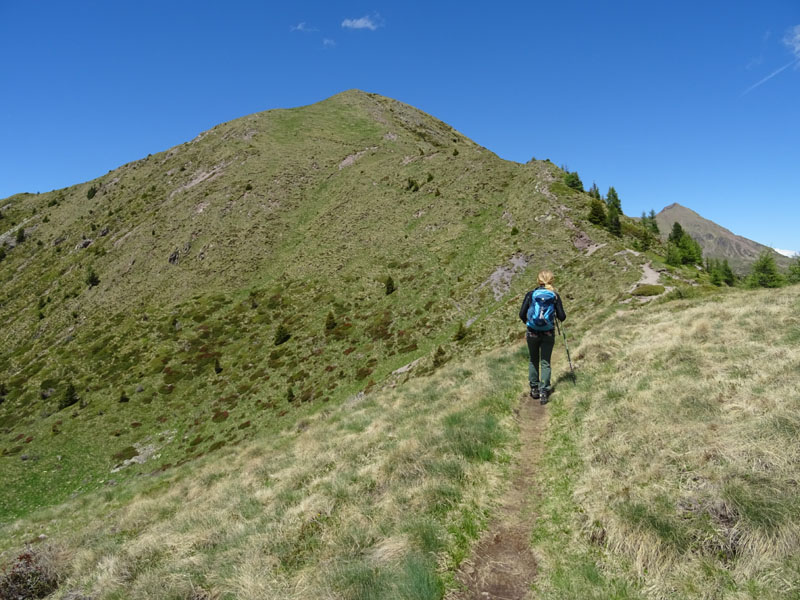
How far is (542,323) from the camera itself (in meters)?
11.7

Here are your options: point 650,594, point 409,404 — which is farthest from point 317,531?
point 409,404

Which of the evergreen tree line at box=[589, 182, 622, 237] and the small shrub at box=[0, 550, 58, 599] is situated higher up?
the evergreen tree line at box=[589, 182, 622, 237]

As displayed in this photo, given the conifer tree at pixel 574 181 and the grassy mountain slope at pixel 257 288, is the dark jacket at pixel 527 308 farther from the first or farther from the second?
the conifer tree at pixel 574 181

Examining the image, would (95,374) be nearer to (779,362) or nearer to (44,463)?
(44,463)

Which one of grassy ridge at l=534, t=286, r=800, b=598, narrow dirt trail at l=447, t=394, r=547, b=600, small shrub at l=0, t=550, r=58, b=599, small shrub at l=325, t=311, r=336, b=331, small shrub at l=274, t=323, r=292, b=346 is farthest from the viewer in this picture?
small shrub at l=274, t=323, r=292, b=346

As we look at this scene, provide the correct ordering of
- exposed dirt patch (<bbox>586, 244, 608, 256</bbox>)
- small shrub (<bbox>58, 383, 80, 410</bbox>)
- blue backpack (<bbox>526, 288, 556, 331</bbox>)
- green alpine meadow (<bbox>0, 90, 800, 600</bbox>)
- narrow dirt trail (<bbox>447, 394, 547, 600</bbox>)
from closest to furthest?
narrow dirt trail (<bbox>447, 394, 547, 600</bbox>) → green alpine meadow (<bbox>0, 90, 800, 600</bbox>) → blue backpack (<bbox>526, 288, 556, 331</bbox>) → exposed dirt patch (<bbox>586, 244, 608, 256</bbox>) → small shrub (<bbox>58, 383, 80, 410</bbox>)

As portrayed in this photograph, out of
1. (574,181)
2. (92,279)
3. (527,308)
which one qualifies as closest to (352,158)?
(574,181)

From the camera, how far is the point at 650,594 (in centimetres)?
450

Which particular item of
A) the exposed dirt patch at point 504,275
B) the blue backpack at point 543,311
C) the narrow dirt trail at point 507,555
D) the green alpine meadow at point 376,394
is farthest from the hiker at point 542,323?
the exposed dirt patch at point 504,275

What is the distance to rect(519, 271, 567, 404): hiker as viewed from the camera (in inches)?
461

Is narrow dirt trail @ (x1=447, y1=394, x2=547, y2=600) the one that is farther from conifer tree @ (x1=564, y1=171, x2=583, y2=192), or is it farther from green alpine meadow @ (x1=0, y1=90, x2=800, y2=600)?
conifer tree @ (x1=564, y1=171, x2=583, y2=192)

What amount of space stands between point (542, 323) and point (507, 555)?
7224mm

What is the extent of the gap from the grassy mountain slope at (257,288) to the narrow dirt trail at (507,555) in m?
20.9

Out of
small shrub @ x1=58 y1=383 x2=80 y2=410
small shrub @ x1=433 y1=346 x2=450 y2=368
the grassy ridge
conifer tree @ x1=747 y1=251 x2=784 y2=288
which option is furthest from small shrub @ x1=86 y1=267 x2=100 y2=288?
conifer tree @ x1=747 y1=251 x2=784 y2=288
